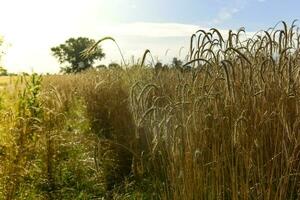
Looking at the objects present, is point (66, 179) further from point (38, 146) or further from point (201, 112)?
point (201, 112)

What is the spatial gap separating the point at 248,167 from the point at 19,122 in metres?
2.33

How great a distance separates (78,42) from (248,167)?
62.2 metres

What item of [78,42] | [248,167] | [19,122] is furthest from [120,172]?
[78,42]

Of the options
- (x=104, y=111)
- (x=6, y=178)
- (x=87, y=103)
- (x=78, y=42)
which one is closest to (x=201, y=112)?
(x=6, y=178)

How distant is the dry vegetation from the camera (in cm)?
232

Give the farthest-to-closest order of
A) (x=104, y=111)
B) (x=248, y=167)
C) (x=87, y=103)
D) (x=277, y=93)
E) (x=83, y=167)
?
1. (x=87, y=103)
2. (x=104, y=111)
3. (x=83, y=167)
4. (x=277, y=93)
5. (x=248, y=167)

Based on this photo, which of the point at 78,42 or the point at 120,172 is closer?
the point at 120,172

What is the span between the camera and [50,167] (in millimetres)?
4820

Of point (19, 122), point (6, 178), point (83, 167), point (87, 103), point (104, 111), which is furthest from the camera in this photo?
point (87, 103)

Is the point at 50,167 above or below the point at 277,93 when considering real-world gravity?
below

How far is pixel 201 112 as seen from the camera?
2.55 meters

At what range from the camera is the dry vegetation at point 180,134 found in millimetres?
2320

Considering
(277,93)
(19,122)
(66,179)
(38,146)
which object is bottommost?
(66,179)

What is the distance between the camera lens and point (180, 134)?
7.97 ft
